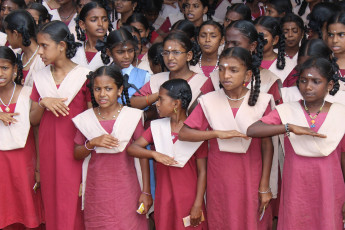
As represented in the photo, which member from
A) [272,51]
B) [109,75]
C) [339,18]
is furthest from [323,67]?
[109,75]

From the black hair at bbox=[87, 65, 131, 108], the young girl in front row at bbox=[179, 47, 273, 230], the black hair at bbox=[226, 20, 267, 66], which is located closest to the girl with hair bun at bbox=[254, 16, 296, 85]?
the black hair at bbox=[226, 20, 267, 66]

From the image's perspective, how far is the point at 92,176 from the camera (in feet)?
10.3

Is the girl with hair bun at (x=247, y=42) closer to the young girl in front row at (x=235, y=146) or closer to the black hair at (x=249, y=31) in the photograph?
the black hair at (x=249, y=31)

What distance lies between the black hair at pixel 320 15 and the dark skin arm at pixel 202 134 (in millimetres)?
1702

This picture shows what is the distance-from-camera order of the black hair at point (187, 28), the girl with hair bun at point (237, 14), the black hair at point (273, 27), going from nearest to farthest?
the black hair at point (273, 27) < the black hair at point (187, 28) < the girl with hair bun at point (237, 14)

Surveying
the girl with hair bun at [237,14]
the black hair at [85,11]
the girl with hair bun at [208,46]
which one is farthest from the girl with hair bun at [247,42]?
the black hair at [85,11]

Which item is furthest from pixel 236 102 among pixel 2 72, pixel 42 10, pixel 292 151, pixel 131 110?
pixel 42 10

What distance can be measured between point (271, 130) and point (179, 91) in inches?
27.0

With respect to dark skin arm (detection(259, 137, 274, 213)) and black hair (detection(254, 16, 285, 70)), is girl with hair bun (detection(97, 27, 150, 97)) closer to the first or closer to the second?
black hair (detection(254, 16, 285, 70))

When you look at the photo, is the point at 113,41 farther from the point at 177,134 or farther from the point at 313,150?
the point at 313,150

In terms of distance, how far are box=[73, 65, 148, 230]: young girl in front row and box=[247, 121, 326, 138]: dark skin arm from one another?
83cm

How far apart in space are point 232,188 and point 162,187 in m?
0.46

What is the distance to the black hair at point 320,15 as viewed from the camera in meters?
3.99

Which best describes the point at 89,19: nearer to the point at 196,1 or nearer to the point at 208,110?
the point at 196,1
